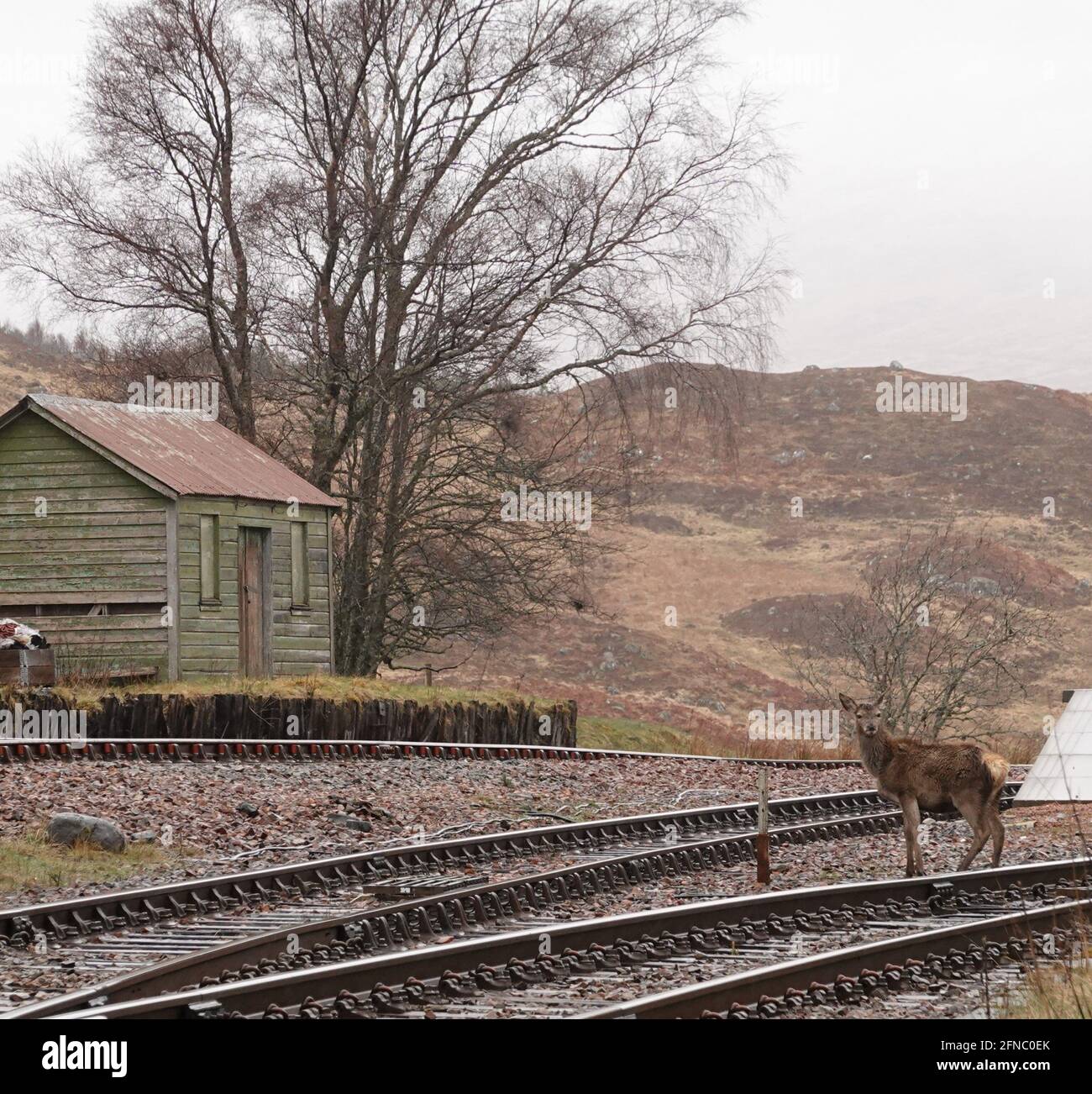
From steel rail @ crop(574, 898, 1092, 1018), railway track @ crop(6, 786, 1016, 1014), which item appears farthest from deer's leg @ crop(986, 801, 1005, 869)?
railway track @ crop(6, 786, 1016, 1014)

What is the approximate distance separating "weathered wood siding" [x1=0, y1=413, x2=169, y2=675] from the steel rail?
1731cm

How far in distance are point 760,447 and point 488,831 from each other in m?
92.4

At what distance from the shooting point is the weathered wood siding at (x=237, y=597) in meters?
24.5

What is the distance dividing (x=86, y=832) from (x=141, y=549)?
12.6 m

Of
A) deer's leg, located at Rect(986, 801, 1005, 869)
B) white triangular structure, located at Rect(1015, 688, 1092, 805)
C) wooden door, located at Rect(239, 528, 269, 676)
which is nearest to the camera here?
deer's leg, located at Rect(986, 801, 1005, 869)

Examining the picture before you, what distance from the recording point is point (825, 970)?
7.74m

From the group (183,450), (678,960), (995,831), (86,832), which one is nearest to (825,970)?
(678,960)

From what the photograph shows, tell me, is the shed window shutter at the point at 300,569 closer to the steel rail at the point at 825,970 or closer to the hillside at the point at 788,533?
the hillside at the point at 788,533

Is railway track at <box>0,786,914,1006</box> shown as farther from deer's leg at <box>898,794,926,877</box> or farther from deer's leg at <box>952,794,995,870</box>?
deer's leg at <box>952,794,995,870</box>

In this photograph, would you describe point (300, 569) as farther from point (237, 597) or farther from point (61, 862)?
point (61, 862)

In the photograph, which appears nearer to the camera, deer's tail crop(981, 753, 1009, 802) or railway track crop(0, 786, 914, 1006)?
railway track crop(0, 786, 914, 1006)

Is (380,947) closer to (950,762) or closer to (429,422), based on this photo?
(950,762)

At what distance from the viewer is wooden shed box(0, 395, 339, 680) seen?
24.4 metres
